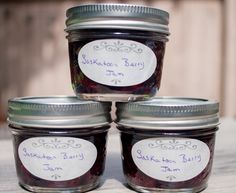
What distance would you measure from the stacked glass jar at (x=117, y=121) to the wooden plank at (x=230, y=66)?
152 cm

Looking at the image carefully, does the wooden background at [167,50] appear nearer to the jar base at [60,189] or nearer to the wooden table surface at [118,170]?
the wooden table surface at [118,170]

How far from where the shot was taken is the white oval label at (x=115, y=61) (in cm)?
80

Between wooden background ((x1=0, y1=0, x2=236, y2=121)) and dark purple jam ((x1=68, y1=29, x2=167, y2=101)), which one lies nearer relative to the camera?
dark purple jam ((x1=68, y1=29, x2=167, y2=101))

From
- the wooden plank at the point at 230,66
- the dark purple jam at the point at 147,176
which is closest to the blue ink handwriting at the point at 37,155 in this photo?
the dark purple jam at the point at 147,176

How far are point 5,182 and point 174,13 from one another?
169cm

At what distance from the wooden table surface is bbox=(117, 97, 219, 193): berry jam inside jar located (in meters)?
0.05

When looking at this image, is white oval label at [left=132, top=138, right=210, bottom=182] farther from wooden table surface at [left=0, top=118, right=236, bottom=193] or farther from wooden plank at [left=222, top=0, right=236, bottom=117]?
wooden plank at [left=222, top=0, right=236, bottom=117]

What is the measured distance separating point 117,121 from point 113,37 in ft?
0.48

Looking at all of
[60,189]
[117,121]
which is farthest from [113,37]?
[60,189]

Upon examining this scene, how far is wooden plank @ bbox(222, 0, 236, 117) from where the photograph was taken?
2.30 metres

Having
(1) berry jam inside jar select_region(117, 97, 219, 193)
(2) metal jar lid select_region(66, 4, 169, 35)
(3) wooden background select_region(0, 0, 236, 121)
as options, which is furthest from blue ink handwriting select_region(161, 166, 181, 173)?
(3) wooden background select_region(0, 0, 236, 121)

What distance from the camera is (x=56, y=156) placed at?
75 centimetres

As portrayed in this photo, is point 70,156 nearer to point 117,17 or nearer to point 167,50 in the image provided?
point 117,17

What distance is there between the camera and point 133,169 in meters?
0.80
